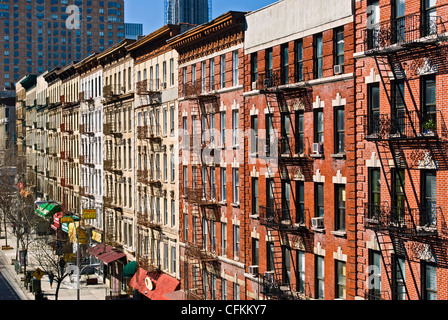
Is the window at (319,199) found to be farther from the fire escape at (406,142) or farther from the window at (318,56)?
the window at (318,56)

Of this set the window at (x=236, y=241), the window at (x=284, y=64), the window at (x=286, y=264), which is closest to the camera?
the window at (x=286, y=264)

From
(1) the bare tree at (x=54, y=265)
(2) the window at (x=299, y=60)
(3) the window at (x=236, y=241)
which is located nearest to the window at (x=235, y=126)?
(3) the window at (x=236, y=241)

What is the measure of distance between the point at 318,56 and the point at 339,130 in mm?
3816

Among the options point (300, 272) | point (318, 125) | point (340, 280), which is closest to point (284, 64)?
point (318, 125)

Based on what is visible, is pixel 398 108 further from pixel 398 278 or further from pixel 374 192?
pixel 398 278

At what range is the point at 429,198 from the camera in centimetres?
2242

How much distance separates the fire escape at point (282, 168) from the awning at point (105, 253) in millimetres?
27626

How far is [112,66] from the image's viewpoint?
6256cm

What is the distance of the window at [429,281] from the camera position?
878 inches

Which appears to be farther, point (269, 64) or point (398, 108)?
point (269, 64)

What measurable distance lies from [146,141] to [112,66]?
45.0 ft
